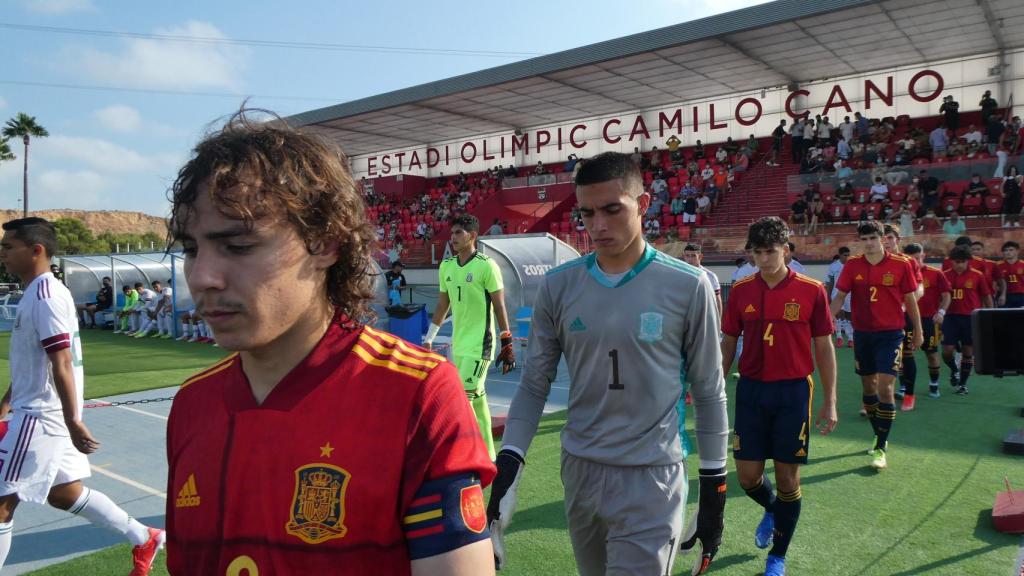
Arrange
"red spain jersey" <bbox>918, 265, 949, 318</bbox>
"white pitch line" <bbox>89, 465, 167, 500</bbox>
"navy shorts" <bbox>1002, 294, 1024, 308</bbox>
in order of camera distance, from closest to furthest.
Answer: "white pitch line" <bbox>89, 465, 167, 500</bbox> < "red spain jersey" <bbox>918, 265, 949, 318</bbox> < "navy shorts" <bbox>1002, 294, 1024, 308</bbox>

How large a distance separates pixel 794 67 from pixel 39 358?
88.6 feet

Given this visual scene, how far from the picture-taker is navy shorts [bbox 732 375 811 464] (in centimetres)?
457

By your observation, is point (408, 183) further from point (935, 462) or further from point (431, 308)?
point (935, 462)

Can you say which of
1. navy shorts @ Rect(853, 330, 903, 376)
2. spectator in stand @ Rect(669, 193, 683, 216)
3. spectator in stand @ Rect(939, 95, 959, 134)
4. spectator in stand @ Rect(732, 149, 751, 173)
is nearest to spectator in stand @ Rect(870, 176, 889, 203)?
spectator in stand @ Rect(939, 95, 959, 134)

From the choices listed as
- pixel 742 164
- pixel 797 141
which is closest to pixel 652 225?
pixel 742 164

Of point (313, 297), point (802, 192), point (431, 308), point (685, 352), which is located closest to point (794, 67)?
point (802, 192)

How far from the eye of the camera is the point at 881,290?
7.05m

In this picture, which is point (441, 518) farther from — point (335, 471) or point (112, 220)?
point (112, 220)

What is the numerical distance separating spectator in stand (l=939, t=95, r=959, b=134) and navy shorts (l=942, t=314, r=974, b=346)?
53.8ft

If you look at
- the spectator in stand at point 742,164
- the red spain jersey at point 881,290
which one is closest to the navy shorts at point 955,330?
the red spain jersey at point 881,290

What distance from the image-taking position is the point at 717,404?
298 centimetres

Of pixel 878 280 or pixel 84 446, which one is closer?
pixel 84 446

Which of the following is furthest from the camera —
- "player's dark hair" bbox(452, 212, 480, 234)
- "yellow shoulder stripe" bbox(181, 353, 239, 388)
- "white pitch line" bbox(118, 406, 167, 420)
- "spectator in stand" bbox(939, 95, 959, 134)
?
"spectator in stand" bbox(939, 95, 959, 134)

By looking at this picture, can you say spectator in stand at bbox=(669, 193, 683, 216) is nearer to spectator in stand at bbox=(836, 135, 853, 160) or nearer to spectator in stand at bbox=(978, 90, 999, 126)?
spectator in stand at bbox=(836, 135, 853, 160)
